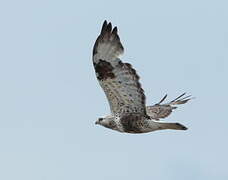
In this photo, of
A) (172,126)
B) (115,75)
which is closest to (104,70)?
(115,75)

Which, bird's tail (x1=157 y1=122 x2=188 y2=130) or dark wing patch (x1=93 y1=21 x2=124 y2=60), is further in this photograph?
dark wing patch (x1=93 y1=21 x2=124 y2=60)

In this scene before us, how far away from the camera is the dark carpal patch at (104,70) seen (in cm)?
1485

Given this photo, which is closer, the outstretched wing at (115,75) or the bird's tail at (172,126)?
the bird's tail at (172,126)

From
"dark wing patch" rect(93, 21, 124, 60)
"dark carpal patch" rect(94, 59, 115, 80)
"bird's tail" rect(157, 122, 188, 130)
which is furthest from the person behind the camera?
"dark carpal patch" rect(94, 59, 115, 80)

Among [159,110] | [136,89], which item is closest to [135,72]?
[136,89]

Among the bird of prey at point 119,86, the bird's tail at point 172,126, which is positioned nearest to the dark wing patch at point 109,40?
the bird of prey at point 119,86

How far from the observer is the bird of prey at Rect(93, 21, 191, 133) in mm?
14695

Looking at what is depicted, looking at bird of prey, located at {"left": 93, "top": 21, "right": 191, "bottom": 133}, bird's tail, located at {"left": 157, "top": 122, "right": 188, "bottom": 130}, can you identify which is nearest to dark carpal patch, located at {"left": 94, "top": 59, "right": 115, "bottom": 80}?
bird of prey, located at {"left": 93, "top": 21, "right": 191, "bottom": 133}

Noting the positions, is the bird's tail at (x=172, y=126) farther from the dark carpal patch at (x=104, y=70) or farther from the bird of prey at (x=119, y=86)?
the dark carpal patch at (x=104, y=70)

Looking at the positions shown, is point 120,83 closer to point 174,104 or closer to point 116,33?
point 116,33

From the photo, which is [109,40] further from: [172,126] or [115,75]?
[172,126]

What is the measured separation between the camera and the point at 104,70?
14.9 meters

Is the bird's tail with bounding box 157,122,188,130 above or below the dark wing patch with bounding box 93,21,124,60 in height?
below

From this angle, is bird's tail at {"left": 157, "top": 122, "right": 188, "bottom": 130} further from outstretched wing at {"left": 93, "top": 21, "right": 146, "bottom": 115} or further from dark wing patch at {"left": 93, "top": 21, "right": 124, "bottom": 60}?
dark wing patch at {"left": 93, "top": 21, "right": 124, "bottom": 60}
